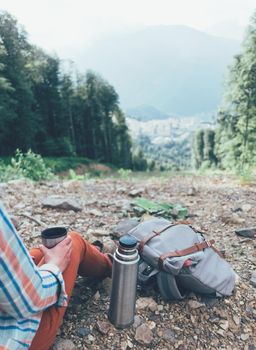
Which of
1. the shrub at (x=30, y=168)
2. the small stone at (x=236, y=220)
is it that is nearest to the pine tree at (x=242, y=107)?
the shrub at (x=30, y=168)

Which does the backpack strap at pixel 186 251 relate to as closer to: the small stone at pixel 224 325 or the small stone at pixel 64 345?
the small stone at pixel 224 325

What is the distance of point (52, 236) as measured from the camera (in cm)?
189

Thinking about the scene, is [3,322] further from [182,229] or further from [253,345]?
[253,345]

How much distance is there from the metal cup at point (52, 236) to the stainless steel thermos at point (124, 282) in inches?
14.4

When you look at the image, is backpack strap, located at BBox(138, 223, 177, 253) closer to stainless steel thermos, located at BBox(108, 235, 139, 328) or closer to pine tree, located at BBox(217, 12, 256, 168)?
stainless steel thermos, located at BBox(108, 235, 139, 328)

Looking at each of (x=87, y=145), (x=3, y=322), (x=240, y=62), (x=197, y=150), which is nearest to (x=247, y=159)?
(x=240, y=62)

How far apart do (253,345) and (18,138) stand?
26.6m

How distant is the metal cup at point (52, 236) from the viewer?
1.88 metres

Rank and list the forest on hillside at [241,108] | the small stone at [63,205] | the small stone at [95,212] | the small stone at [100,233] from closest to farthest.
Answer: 1. the small stone at [100,233]
2. the small stone at [95,212]
3. the small stone at [63,205]
4. the forest on hillside at [241,108]

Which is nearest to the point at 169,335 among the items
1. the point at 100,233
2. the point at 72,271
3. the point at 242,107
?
the point at 72,271

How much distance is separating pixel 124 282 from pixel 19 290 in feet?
2.77

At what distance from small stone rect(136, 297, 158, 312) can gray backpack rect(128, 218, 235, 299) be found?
4.2 inches

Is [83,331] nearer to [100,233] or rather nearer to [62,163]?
[100,233]

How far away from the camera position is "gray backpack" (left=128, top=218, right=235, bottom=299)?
232 centimetres
